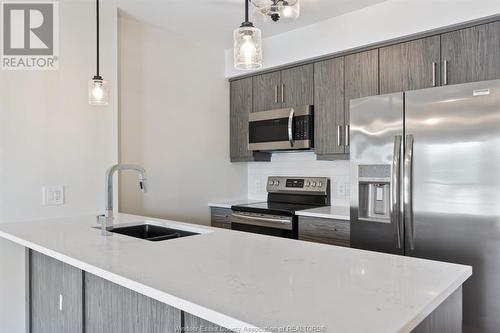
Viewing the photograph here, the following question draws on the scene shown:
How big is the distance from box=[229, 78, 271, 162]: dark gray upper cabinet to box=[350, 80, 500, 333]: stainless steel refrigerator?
58.3 inches

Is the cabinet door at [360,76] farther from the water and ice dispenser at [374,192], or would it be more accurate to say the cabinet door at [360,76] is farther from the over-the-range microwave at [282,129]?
the water and ice dispenser at [374,192]

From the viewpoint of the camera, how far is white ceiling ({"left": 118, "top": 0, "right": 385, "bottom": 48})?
9.01 feet

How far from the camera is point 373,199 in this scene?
2.43 m

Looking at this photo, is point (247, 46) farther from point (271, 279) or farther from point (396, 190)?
point (396, 190)

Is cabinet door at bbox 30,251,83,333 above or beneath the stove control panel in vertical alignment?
beneath

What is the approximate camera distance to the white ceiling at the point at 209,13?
9.01 feet

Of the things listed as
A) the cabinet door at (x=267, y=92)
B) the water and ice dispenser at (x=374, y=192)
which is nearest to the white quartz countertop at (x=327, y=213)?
the water and ice dispenser at (x=374, y=192)

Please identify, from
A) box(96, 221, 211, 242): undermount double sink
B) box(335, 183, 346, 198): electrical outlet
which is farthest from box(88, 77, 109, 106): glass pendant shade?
box(335, 183, 346, 198): electrical outlet

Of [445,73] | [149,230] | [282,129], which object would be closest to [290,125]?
[282,129]

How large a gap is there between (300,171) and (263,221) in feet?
2.61

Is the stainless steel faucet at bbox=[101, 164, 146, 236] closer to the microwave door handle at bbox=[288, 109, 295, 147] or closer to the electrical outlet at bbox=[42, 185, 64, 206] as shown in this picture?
the electrical outlet at bbox=[42, 185, 64, 206]

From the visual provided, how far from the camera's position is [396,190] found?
87.8 inches

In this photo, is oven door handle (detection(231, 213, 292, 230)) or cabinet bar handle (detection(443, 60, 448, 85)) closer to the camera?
cabinet bar handle (detection(443, 60, 448, 85))

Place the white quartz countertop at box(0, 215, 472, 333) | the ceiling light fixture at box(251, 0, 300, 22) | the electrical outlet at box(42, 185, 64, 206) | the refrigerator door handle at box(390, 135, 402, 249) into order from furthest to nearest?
the electrical outlet at box(42, 185, 64, 206), the refrigerator door handle at box(390, 135, 402, 249), the ceiling light fixture at box(251, 0, 300, 22), the white quartz countertop at box(0, 215, 472, 333)
